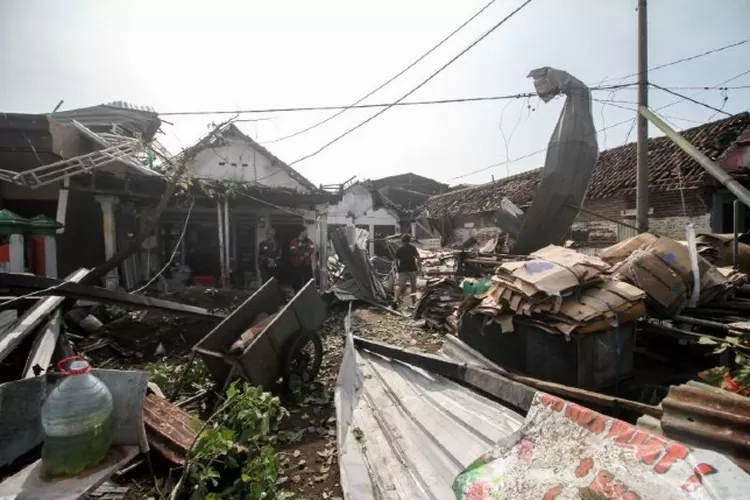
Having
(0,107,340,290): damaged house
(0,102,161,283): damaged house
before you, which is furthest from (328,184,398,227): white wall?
(0,102,161,283): damaged house

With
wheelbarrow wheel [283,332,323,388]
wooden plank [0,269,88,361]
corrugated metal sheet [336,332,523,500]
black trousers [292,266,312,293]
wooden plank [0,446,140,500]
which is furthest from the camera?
black trousers [292,266,312,293]

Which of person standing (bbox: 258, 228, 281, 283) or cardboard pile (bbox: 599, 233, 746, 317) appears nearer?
cardboard pile (bbox: 599, 233, 746, 317)

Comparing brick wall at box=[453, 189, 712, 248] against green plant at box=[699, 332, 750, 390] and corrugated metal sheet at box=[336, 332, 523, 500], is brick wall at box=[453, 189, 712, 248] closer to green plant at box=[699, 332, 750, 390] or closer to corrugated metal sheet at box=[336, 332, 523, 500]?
green plant at box=[699, 332, 750, 390]

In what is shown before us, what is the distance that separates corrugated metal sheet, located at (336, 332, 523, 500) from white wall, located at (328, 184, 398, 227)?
872 inches

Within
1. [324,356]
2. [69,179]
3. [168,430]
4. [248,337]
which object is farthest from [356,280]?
[168,430]

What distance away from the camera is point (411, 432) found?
312 centimetres

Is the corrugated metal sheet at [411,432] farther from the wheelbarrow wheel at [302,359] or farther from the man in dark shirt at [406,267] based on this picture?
the man in dark shirt at [406,267]

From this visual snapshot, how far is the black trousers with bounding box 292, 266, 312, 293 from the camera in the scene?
1061cm

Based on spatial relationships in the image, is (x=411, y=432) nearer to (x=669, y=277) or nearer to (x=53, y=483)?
(x=53, y=483)

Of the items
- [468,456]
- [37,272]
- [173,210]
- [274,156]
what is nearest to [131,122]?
[173,210]

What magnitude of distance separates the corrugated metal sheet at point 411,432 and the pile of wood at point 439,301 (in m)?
4.00

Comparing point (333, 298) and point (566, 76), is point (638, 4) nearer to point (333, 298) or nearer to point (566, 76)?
point (566, 76)

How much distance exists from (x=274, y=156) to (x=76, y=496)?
15.2 m

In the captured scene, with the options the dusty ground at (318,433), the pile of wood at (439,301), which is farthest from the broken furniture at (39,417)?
the pile of wood at (439,301)
